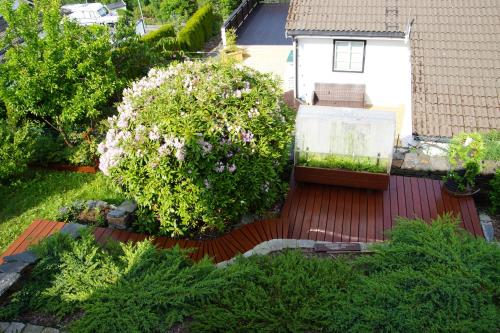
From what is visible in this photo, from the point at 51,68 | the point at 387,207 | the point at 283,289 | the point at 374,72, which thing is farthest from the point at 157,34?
the point at 283,289

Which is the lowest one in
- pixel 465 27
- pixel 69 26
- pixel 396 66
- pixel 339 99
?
pixel 339 99

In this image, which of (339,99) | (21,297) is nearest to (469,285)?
(21,297)

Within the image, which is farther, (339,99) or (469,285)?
(339,99)

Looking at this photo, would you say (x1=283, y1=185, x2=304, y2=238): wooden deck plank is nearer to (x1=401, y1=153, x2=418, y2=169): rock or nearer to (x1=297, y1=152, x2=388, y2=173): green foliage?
(x1=297, y1=152, x2=388, y2=173): green foliage

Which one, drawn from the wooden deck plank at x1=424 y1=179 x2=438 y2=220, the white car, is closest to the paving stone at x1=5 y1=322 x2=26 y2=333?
the wooden deck plank at x1=424 y1=179 x2=438 y2=220

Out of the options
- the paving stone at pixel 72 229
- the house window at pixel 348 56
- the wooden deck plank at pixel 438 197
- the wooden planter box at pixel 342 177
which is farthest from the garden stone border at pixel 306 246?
the house window at pixel 348 56

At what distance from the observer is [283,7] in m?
24.6

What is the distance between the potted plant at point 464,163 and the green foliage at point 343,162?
1295mm

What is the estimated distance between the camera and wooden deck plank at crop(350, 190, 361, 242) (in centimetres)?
699

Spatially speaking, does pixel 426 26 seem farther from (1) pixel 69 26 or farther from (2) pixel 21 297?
(2) pixel 21 297

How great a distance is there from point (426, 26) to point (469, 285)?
9675mm

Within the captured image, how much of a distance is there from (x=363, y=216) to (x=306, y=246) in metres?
1.45

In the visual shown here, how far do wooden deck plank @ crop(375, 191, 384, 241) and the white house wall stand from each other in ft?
16.6

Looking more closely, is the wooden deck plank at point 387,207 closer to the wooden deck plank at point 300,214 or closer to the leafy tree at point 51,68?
the wooden deck plank at point 300,214
